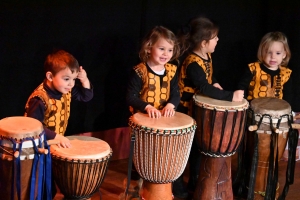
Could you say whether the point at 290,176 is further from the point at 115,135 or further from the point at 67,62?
the point at 67,62

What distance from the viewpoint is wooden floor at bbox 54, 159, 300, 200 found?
3.61 meters

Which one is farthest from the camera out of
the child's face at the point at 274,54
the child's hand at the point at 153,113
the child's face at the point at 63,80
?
the child's face at the point at 274,54

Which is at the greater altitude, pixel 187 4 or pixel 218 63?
pixel 187 4

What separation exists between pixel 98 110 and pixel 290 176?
1.48 meters

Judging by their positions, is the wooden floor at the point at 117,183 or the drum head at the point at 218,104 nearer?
the drum head at the point at 218,104

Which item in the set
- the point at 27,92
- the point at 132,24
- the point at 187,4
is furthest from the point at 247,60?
the point at 27,92

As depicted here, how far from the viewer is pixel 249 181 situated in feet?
11.7

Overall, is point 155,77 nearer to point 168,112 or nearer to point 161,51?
point 161,51

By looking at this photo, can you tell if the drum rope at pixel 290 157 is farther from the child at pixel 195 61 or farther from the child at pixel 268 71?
the child at pixel 195 61

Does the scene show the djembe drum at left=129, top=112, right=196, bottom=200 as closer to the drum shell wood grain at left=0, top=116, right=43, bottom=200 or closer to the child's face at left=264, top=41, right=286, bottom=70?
the drum shell wood grain at left=0, top=116, right=43, bottom=200

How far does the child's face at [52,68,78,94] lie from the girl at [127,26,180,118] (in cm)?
49

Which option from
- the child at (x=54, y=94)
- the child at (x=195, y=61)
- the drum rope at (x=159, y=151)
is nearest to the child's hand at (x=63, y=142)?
the child at (x=54, y=94)

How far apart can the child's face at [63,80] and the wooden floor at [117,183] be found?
784 mm

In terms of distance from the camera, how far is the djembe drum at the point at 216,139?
3.34 m
